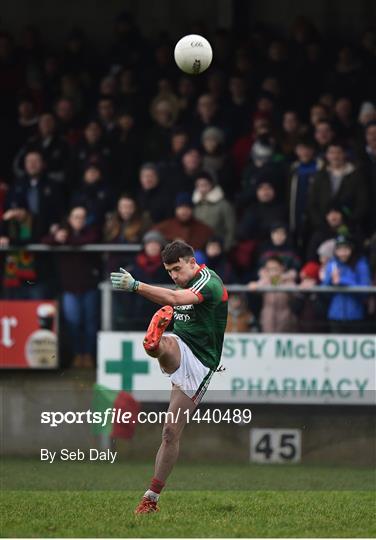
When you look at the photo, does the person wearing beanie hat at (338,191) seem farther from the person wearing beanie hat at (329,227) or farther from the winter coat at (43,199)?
the winter coat at (43,199)

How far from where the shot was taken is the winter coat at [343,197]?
A: 14.7 metres

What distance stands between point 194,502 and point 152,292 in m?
2.22

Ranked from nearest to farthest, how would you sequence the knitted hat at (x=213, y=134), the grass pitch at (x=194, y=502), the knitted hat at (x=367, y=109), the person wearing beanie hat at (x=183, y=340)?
the grass pitch at (x=194, y=502)
the person wearing beanie hat at (x=183, y=340)
the knitted hat at (x=367, y=109)
the knitted hat at (x=213, y=134)

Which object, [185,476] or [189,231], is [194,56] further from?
[185,476]

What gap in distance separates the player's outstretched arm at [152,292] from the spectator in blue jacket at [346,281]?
4115 mm

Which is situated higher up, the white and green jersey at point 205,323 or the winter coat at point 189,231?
the winter coat at point 189,231

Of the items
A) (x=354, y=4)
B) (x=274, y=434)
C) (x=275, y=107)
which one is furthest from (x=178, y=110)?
(x=274, y=434)

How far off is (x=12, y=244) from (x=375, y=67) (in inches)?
212

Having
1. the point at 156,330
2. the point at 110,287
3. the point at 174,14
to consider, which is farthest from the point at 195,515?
the point at 174,14

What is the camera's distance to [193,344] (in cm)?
1009

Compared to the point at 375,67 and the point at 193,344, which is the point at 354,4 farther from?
the point at 193,344

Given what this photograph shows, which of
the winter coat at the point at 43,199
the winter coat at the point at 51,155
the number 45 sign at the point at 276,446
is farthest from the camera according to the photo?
the winter coat at the point at 51,155

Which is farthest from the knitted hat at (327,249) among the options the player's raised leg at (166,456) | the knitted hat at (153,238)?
the player's raised leg at (166,456)

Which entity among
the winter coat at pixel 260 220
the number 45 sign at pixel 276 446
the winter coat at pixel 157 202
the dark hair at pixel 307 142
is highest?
the dark hair at pixel 307 142
